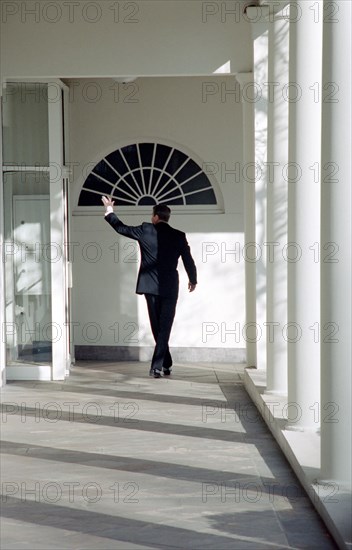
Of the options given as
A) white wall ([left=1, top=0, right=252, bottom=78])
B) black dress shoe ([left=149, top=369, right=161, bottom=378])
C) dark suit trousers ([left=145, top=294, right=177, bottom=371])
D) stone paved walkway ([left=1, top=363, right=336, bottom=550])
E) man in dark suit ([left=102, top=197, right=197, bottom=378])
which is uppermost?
white wall ([left=1, top=0, right=252, bottom=78])

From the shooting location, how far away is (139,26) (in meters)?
12.4

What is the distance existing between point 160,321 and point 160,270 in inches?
24.0

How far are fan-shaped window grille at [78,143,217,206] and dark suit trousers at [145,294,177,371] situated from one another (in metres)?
2.27

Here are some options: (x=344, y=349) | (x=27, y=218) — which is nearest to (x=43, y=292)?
(x=27, y=218)

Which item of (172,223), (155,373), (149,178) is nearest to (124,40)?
(149,178)

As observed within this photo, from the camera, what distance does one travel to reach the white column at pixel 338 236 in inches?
239

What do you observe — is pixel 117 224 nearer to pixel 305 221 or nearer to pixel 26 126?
pixel 26 126

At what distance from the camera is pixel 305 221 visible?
8.12 metres

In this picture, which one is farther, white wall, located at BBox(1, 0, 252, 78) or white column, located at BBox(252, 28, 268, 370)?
white wall, located at BBox(1, 0, 252, 78)

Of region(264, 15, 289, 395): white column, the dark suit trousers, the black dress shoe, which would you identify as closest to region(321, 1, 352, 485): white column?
region(264, 15, 289, 395): white column

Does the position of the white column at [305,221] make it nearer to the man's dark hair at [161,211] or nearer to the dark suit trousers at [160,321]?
the dark suit trousers at [160,321]

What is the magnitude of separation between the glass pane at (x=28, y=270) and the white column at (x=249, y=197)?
232cm

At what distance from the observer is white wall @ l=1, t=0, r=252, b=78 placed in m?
12.4

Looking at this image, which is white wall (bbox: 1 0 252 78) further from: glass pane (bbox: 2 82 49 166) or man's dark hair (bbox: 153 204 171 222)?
man's dark hair (bbox: 153 204 171 222)
